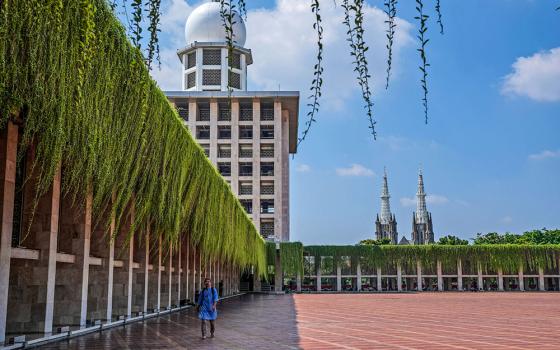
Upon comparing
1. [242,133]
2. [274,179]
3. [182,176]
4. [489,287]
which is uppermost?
[242,133]

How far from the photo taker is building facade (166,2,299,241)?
62312 mm

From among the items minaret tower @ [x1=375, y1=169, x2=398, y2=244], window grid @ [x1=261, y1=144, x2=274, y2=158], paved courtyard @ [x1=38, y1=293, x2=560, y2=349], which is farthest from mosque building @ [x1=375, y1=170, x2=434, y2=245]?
paved courtyard @ [x1=38, y1=293, x2=560, y2=349]

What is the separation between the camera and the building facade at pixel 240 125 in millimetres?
62312

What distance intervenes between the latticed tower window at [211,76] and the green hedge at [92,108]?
51576 millimetres

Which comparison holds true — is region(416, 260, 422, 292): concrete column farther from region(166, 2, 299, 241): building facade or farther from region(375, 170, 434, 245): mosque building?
region(375, 170, 434, 245): mosque building

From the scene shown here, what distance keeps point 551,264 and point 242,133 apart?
3283cm

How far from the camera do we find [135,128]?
8.79 meters

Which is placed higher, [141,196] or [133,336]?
[141,196]

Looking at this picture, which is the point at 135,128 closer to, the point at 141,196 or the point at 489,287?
the point at 141,196

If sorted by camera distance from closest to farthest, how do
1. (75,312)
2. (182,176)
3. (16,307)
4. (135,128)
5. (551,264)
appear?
(135,128) < (16,307) < (75,312) < (182,176) < (551,264)

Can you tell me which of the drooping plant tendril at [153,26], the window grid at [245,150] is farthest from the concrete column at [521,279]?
the drooping plant tendril at [153,26]

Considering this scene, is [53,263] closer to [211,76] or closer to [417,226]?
[211,76]

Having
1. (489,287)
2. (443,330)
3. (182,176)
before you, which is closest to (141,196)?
(182,176)

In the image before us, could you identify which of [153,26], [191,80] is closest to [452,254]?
[191,80]
